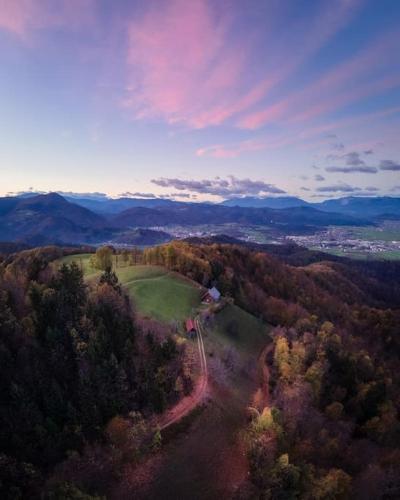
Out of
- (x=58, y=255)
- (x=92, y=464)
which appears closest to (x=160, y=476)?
(x=92, y=464)

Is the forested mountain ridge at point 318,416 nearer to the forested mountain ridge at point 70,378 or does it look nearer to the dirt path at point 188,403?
the dirt path at point 188,403

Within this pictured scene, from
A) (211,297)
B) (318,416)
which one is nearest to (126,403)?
(318,416)

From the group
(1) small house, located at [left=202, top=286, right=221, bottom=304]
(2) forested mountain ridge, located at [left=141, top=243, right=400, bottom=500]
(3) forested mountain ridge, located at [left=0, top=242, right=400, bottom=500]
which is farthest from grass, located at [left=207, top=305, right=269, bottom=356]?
(3) forested mountain ridge, located at [left=0, top=242, right=400, bottom=500]

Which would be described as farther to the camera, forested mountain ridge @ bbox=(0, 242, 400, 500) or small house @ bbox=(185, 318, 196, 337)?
small house @ bbox=(185, 318, 196, 337)

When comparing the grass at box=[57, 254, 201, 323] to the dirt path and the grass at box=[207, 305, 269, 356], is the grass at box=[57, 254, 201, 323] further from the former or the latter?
the dirt path

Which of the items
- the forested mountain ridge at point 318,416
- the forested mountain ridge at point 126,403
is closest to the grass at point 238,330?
the forested mountain ridge at point 318,416

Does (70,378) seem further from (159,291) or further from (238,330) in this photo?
(238,330)

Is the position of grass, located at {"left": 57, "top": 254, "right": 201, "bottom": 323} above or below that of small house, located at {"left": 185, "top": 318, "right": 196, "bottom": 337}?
above

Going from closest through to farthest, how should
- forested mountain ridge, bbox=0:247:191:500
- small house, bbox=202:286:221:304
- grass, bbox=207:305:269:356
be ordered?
forested mountain ridge, bbox=0:247:191:500, grass, bbox=207:305:269:356, small house, bbox=202:286:221:304
